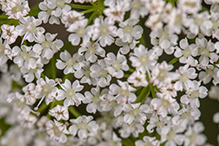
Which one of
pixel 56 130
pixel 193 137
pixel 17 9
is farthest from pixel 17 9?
pixel 193 137

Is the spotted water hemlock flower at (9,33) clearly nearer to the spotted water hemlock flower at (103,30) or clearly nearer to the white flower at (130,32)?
the spotted water hemlock flower at (103,30)

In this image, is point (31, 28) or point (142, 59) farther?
point (31, 28)

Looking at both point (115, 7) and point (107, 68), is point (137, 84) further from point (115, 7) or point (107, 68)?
point (115, 7)

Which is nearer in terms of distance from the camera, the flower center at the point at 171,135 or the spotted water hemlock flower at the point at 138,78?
the spotted water hemlock flower at the point at 138,78

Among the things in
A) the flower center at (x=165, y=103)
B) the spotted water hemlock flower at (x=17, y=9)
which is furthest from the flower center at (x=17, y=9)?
the flower center at (x=165, y=103)

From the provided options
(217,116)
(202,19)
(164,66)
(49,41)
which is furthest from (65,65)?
(217,116)

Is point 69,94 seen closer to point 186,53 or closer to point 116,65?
point 116,65

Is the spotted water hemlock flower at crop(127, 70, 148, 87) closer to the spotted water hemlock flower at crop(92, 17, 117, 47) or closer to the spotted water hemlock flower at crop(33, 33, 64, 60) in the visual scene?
the spotted water hemlock flower at crop(92, 17, 117, 47)
